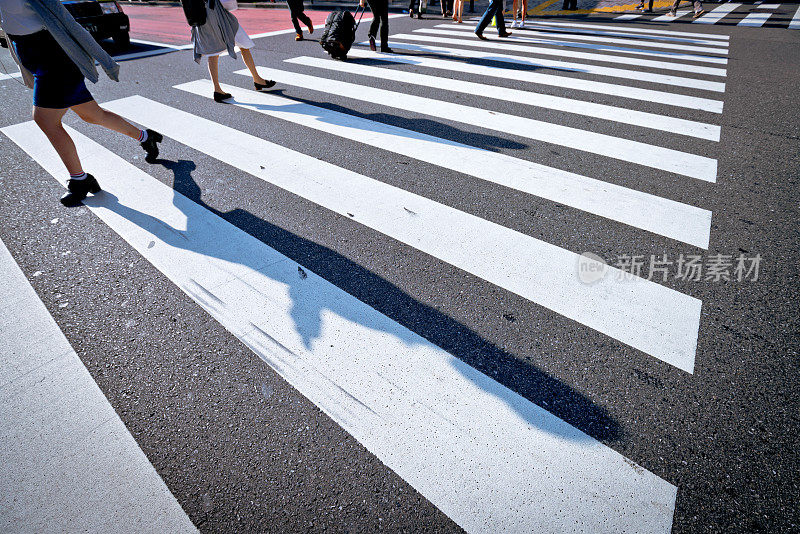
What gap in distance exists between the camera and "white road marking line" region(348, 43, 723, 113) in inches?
216

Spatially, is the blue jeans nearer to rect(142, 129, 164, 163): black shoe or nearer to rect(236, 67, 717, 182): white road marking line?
rect(236, 67, 717, 182): white road marking line

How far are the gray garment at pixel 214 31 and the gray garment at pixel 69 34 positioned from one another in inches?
83.1

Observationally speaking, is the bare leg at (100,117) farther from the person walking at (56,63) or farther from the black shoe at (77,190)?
the black shoe at (77,190)

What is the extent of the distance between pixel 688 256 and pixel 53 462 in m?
3.64

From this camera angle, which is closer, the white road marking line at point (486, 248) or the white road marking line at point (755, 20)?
the white road marking line at point (486, 248)

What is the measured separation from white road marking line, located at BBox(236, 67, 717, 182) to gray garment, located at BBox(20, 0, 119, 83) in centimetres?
313

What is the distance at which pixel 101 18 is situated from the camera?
347 inches

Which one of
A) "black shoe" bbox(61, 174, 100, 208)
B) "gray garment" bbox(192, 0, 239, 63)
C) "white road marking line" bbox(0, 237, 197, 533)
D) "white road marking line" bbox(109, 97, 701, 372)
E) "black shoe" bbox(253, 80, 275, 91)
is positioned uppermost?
"gray garment" bbox(192, 0, 239, 63)

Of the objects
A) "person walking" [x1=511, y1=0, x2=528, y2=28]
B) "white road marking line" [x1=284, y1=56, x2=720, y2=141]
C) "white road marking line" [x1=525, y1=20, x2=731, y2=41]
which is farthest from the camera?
"person walking" [x1=511, y1=0, x2=528, y2=28]

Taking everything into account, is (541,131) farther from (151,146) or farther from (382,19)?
(382,19)

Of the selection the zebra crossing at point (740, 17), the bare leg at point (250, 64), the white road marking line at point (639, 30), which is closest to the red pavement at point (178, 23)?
the bare leg at point (250, 64)

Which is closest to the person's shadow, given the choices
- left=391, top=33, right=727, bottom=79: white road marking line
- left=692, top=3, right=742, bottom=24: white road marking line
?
left=391, top=33, right=727, bottom=79: white road marking line

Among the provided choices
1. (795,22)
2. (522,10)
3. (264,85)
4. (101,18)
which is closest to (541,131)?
(264,85)

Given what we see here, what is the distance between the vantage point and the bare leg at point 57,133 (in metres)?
3.31
